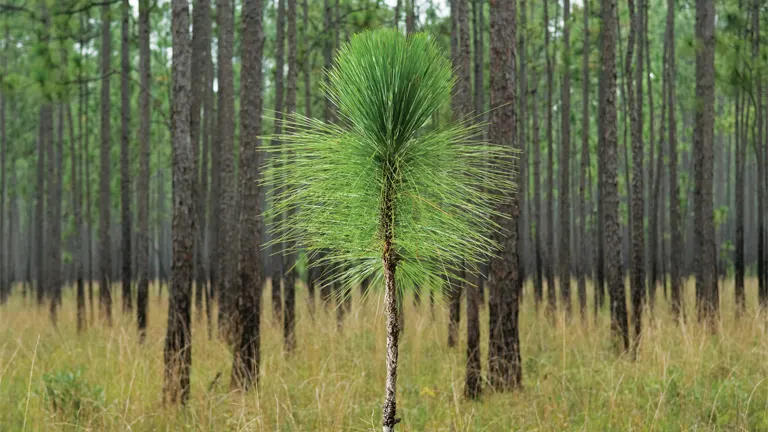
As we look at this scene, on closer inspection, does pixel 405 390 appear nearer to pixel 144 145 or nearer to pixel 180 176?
pixel 180 176

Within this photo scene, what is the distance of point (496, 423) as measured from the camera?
581 centimetres

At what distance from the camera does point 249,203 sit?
22.8 feet

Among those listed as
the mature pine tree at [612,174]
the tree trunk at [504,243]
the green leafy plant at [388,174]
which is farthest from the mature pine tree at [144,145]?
the green leafy plant at [388,174]

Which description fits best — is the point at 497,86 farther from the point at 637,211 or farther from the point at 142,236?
the point at 142,236

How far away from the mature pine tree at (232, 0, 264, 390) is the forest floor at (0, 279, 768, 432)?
0.95ft

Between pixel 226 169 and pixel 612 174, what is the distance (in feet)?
16.6

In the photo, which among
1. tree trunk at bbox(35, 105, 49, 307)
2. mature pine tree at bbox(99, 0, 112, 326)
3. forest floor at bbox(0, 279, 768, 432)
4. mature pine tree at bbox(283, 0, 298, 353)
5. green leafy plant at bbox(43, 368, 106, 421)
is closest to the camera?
forest floor at bbox(0, 279, 768, 432)

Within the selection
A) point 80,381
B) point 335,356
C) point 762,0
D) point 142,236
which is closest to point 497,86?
point 335,356

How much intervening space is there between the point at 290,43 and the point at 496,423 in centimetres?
687

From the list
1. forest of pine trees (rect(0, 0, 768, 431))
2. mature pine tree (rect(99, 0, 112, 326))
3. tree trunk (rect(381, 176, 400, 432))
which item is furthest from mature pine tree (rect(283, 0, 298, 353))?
tree trunk (rect(381, 176, 400, 432))

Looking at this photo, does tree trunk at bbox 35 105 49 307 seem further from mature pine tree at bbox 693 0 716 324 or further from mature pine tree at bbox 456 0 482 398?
mature pine tree at bbox 693 0 716 324

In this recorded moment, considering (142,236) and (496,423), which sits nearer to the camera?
(496,423)

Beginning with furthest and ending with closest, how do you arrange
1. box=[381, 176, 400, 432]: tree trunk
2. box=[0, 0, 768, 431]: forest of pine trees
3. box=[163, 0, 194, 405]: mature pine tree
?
box=[163, 0, 194, 405]: mature pine tree → box=[0, 0, 768, 431]: forest of pine trees → box=[381, 176, 400, 432]: tree trunk

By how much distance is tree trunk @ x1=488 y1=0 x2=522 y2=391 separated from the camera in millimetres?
6520
